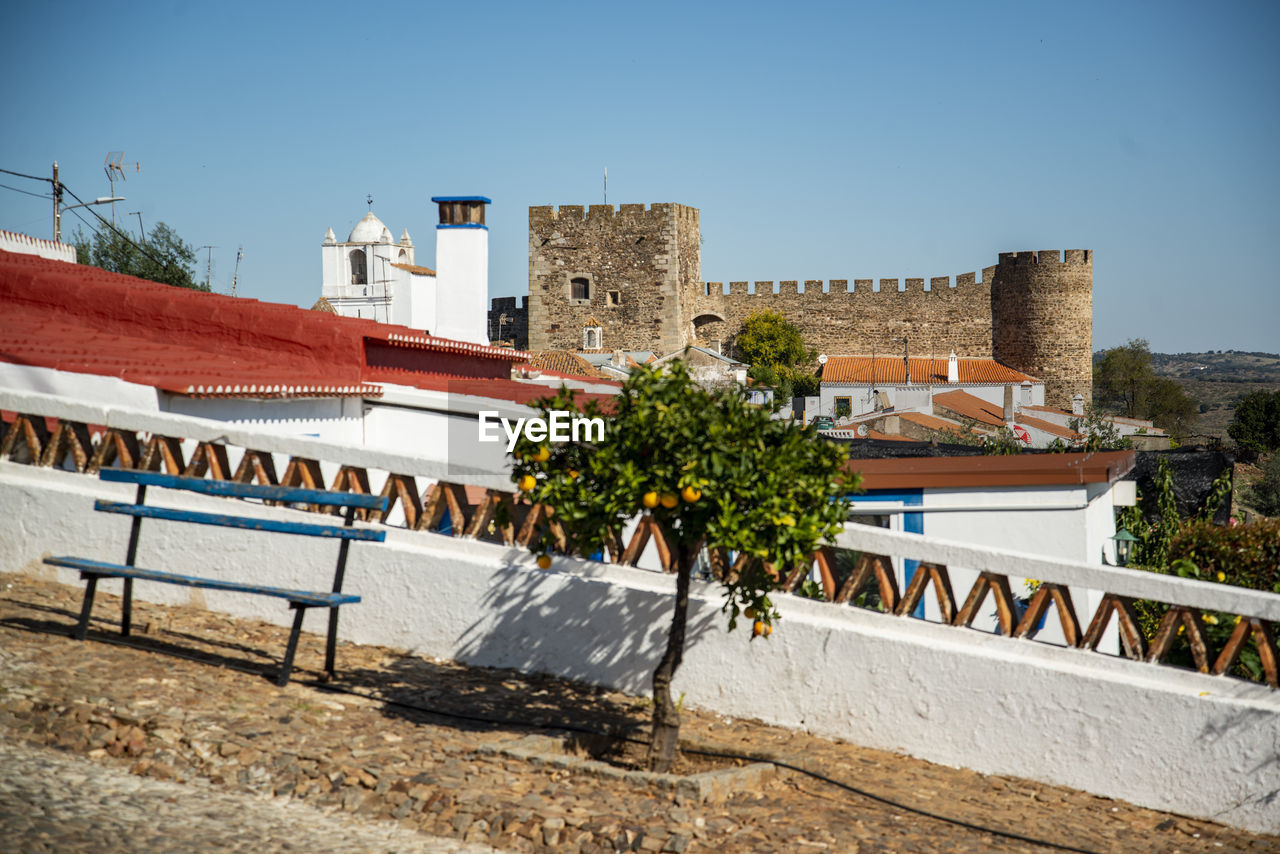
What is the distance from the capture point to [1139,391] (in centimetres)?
6519

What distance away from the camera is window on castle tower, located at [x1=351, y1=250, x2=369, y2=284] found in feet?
148

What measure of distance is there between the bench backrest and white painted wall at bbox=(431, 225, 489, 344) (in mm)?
8293

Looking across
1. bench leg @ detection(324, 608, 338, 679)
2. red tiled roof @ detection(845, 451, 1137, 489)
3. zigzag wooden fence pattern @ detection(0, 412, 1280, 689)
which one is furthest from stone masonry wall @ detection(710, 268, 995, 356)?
bench leg @ detection(324, 608, 338, 679)

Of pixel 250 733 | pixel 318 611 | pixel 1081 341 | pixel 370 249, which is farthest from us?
pixel 1081 341

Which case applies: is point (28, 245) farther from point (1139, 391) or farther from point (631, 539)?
point (1139, 391)

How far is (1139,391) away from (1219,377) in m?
47.8

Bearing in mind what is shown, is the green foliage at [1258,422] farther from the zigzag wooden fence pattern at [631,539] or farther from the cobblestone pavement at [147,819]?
the cobblestone pavement at [147,819]

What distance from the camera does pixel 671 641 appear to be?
16.5 ft

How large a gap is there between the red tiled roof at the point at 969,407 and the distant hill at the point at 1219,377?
25.6 metres

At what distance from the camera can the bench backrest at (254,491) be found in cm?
530

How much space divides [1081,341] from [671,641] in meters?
47.5

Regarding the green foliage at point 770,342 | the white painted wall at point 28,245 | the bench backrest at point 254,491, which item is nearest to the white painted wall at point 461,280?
the white painted wall at point 28,245

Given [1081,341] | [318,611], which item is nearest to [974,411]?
[1081,341]

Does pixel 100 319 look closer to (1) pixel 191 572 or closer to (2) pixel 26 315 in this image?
(2) pixel 26 315
